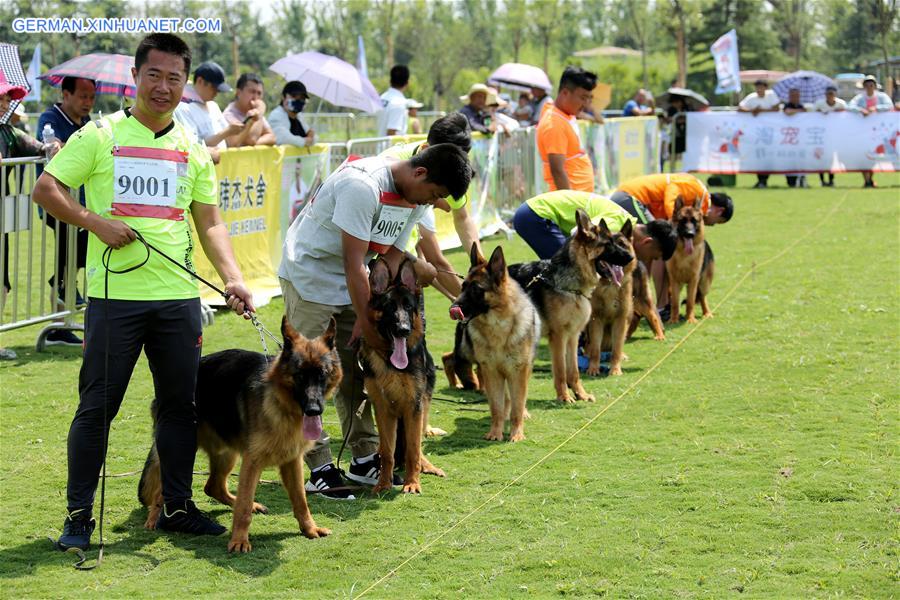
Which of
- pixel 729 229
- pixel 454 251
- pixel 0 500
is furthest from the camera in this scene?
pixel 729 229

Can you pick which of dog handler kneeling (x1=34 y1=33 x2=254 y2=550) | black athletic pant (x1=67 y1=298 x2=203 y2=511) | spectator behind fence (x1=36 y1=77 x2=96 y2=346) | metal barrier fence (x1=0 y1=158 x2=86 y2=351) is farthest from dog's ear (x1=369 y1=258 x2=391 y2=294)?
spectator behind fence (x1=36 y1=77 x2=96 y2=346)

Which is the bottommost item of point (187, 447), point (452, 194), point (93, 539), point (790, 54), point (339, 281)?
point (93, 539)

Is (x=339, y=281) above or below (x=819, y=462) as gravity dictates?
above

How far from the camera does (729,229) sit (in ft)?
60.0

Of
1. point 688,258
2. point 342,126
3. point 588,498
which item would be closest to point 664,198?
point 688,258

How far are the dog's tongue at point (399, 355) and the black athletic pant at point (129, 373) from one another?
3.66 feet

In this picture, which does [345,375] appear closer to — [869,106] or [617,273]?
[617,273]

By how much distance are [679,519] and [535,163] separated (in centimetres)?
1487

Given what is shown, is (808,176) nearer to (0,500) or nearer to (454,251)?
(454,251)

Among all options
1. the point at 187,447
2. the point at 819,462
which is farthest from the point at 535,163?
the point at 187,447

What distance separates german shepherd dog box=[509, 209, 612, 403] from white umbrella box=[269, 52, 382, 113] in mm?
7729

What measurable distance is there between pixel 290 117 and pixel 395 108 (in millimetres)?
3686

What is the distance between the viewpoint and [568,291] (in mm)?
8000

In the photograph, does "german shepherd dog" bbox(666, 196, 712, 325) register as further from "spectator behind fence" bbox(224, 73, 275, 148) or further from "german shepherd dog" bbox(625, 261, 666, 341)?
"spectator behind fence" bbox(224, 73, 275, 148)
